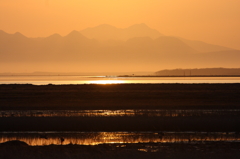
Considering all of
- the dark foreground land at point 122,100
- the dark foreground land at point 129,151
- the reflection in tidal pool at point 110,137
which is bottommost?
the dark foreground land at point 122,100

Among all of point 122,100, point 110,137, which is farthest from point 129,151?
point 122,100

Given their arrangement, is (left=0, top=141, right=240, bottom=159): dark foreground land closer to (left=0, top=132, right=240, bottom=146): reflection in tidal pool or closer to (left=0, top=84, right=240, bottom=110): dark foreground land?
→ (left=0, top=132, right=240, bottom=146): reflection in tidal pool

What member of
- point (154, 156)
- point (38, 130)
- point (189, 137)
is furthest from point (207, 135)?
point (38, 130)

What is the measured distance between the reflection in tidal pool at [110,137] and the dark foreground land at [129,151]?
1392 millimetres

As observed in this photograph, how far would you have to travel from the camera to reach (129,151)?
15305 millimetres

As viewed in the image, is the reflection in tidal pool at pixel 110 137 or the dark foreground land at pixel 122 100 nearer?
the reflection in tidal pool at pixel 110 137

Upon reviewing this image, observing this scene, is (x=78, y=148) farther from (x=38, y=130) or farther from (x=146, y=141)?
(x=38, y=130)

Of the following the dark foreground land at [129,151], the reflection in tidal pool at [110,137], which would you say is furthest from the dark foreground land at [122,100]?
the dark foreground land at [129,151]

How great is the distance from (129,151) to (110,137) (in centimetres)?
430

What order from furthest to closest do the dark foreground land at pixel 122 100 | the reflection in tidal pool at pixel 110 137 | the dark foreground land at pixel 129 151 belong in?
the dark foreground land at pixel 122 100 < the reflection in tidal pool at pixel 110 137 < the dark foreground land at pixel 129 151

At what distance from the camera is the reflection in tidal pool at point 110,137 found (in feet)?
59.8

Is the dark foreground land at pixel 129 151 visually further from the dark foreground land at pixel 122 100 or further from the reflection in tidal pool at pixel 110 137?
the dark foreground land at pixel 122 100

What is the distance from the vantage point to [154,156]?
47.4 ft

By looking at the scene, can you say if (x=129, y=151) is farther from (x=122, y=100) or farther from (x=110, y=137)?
(x=122, y=100)
